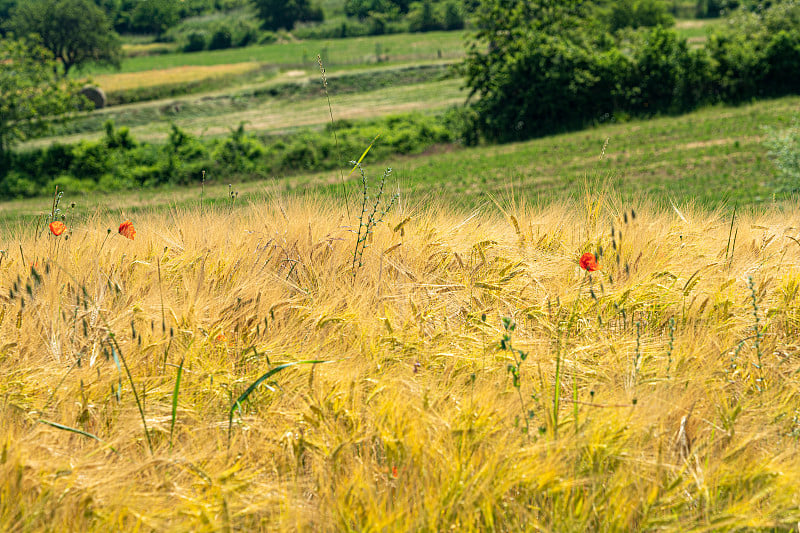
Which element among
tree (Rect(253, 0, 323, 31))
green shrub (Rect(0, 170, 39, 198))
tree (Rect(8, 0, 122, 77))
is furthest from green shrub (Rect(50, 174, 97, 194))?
tree (Rect(253, 0, 323, 31))

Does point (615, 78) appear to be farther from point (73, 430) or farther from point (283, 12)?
point (283, 12)

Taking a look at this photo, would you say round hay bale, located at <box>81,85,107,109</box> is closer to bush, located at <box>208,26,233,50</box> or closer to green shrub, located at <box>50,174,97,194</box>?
green shrub, located at <box>50,174,97,194</box>

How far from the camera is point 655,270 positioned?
2689 millimetres

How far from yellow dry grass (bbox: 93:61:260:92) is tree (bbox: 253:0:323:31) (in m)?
28.2

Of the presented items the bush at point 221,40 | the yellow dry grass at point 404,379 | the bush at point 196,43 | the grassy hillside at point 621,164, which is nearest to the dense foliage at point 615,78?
the grassy hillside at point 621,164

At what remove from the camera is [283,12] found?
7919 cm

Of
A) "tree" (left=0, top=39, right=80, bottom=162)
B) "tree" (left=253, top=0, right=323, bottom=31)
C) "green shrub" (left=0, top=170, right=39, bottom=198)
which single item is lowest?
"green shrub" (left=0, top=170, right=39, bottom=198)

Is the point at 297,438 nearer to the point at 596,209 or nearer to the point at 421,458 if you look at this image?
the point at 421,458

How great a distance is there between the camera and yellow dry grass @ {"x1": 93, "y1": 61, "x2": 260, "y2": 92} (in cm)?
4401

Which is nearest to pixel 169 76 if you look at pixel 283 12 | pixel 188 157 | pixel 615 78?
pixel 188 157

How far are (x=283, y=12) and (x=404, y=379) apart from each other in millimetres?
84331

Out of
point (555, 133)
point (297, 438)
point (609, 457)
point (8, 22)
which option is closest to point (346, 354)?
point (297, 438)

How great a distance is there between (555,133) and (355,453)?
21.2m

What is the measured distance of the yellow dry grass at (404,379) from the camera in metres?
1.58
